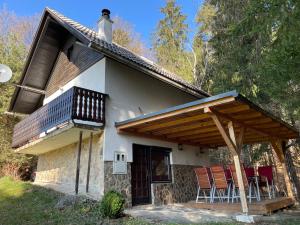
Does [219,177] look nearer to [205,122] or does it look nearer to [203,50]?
[205,122]

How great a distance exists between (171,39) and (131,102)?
50.1ft

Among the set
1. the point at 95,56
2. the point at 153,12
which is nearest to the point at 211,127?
A: the point at 95,56

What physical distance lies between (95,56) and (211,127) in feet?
16.4

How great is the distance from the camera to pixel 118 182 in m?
8.65

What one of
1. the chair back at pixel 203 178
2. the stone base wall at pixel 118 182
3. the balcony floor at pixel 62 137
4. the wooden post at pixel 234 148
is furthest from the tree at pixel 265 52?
the balcony floor at pixel 62 137

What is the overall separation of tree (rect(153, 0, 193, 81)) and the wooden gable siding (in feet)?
38.9

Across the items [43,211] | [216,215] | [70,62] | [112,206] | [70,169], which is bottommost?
[216,215]

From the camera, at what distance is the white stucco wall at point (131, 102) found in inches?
356

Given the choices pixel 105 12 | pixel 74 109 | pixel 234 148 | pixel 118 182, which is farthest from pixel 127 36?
pixel 234 148

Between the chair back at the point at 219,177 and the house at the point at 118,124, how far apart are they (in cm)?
126

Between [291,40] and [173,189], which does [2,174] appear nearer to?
[173,189]

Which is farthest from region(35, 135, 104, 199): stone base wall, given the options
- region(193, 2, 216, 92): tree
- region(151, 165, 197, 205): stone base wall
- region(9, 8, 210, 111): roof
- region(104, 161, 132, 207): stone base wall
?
region(193, 2, 216, 92): tree

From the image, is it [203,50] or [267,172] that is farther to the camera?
[203,50]

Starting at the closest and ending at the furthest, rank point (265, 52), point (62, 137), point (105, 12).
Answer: point (265, 52)
point (62, 137)
point (105, 12)
